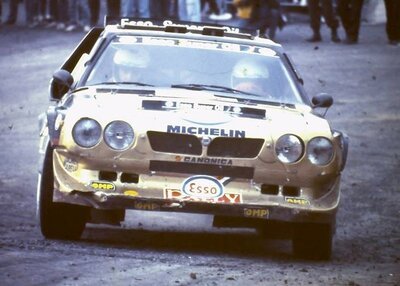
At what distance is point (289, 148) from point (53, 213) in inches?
62.4

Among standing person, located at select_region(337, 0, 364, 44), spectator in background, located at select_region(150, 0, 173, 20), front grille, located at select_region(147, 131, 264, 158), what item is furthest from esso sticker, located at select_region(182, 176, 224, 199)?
spectator in background, located at select_region(150, 0, 173, 20)

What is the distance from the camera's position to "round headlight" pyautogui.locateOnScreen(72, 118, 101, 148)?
1017 centimetres

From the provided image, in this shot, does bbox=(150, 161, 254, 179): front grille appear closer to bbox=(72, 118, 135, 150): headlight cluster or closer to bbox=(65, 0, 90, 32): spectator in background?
bbox=(72, 118, 135, 150): headlight cluster

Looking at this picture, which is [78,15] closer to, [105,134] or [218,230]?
[218,230]

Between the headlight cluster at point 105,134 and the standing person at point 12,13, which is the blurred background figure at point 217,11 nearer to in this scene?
the standing person at point 12,13

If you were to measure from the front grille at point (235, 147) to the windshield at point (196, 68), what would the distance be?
0.94 m

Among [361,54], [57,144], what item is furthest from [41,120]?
[361,54]

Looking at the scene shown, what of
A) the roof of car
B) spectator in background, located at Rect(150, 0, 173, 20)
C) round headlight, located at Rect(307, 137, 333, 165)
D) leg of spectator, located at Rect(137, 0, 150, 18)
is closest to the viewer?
round headlight, located at Rect(307, 137, 333, 165)

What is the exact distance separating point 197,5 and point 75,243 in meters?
16.2

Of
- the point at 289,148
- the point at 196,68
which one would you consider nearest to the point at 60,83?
the point at 196,68

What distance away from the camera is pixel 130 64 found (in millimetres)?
11352

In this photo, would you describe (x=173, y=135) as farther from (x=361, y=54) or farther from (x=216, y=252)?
(x=361, y=54)

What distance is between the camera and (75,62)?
12523mm

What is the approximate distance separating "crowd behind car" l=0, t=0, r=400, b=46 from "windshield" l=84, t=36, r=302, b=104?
11.4m
